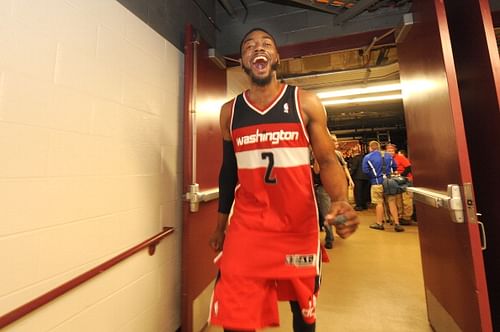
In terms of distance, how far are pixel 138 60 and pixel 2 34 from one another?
0.65 m

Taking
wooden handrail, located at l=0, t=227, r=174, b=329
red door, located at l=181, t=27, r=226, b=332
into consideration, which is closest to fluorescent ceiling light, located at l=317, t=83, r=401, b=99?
red door, located at l=181, t=27, r=226, b=332

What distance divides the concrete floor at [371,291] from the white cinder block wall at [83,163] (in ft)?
3.18

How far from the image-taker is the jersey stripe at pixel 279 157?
1.14 m

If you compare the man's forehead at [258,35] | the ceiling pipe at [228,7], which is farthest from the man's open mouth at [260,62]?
the ceiling pipe at [228,7]

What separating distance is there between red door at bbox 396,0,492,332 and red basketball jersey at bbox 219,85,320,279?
2.14 feet

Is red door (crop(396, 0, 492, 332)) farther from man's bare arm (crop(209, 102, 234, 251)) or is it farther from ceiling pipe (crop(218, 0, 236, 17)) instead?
ceiling pipe (crop(218, 0, 236, 17))

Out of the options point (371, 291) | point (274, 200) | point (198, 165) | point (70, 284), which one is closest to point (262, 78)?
point (274, 200)

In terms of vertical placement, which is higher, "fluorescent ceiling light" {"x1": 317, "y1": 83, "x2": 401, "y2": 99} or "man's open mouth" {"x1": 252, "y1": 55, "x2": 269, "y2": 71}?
"fluorescent ceiling light" {"x1": 317, "y1": 83, "x2": 401, "y2": 99}

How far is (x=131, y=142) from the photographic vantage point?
131cm

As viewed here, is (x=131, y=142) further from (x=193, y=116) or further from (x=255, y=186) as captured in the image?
(x=255, y=186)

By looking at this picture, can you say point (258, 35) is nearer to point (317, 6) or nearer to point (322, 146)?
point (322, 146)

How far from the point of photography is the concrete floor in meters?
1.78

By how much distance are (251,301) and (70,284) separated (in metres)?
0.74

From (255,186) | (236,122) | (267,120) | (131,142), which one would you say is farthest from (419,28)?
(131,142)
